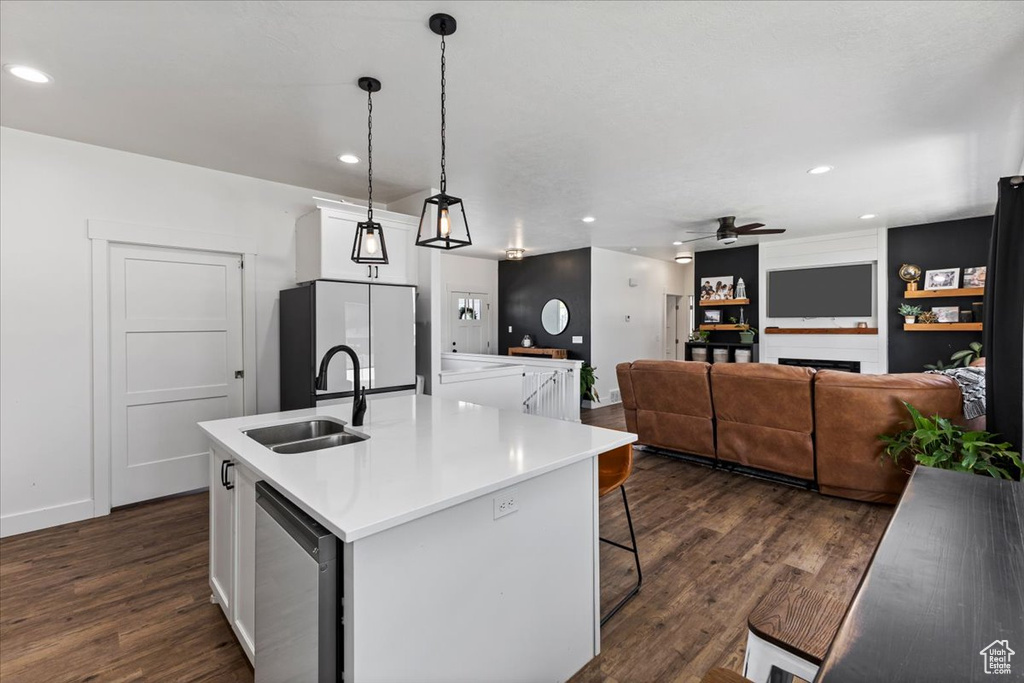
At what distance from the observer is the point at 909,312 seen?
6.13 meters

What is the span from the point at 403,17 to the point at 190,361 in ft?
10.7

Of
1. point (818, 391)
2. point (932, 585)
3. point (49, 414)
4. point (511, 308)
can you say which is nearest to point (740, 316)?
point (511, 308)

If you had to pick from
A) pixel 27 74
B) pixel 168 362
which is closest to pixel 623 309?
pixel 168 362

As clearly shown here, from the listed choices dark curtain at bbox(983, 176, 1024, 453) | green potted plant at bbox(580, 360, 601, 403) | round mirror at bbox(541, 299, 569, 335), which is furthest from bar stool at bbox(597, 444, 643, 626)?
round mirror at bbox(541, 299, 569, 335)

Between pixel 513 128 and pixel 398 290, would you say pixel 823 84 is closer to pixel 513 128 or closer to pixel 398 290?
pixel 513 128

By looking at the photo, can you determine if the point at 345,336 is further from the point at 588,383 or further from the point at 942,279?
the point at 942,279

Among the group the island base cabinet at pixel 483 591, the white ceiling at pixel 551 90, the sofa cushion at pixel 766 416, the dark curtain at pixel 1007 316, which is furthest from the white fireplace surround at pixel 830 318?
the island base cabinet at pixel 483 591

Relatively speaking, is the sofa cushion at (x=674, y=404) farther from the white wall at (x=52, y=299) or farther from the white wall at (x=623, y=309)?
the white wall at (x=52, y=299)

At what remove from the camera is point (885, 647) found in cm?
57

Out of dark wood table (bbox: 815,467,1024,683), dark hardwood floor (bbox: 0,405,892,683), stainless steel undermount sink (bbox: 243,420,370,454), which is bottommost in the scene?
dark hardwood floor (bbox: 0,405,892,683)

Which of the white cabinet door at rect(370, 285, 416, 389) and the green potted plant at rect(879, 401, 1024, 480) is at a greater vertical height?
the white cabinet door at rect(370, 285, 416, 389)

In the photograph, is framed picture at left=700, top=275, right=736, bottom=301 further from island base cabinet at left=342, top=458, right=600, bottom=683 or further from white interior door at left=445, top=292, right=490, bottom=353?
island base cabinet at left=342, top=458, right=600, bottom=683

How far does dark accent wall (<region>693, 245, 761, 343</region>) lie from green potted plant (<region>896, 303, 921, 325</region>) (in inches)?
71.4

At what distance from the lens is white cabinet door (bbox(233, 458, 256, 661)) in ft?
5.49
